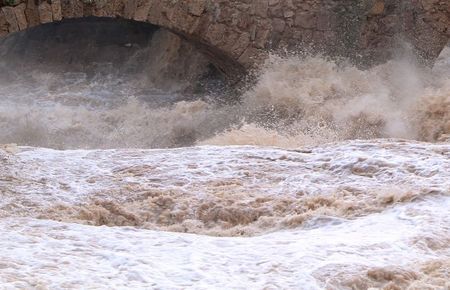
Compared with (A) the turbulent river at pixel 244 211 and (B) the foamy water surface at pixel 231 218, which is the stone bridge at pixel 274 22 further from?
(B) the foamy water surface at pixel 231 218

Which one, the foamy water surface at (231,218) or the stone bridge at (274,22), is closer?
the foamy water surface at (231,218)

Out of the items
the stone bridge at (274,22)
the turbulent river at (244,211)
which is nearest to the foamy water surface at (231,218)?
the turbulent river at (244,211)

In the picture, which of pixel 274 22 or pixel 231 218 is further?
pixel 274 22

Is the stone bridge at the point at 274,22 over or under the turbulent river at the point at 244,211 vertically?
over

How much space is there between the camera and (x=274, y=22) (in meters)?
9.59

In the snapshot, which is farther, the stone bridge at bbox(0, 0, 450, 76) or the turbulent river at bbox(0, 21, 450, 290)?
the stone bridge at bbox(0, 0, 450, 76)

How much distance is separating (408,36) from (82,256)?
7.81 m

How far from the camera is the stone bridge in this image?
348 inches

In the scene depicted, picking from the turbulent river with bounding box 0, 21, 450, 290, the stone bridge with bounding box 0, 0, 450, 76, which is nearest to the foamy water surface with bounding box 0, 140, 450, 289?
the turbulent river with bounding box 0, 21, 450, 290

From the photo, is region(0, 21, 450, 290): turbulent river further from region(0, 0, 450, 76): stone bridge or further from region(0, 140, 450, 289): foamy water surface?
region(0, 0, 450, 76): stone bridge

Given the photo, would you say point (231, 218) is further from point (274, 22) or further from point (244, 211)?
point (274, 22)

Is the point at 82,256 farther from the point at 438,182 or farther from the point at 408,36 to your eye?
the point at 408,36

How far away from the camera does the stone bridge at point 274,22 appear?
29.0 ft

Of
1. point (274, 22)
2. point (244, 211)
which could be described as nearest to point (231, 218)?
point (244, 211)
